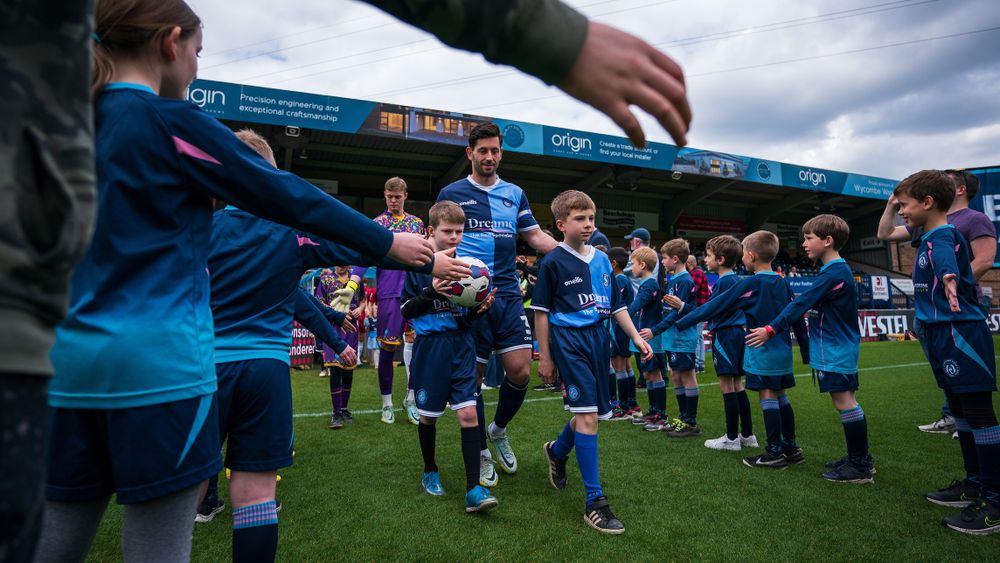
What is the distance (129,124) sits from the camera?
3.93ft

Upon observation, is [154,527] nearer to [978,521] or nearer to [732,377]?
[978,521]

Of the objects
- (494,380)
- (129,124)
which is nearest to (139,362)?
(129,124)

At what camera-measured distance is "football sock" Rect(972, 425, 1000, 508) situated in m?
3.11

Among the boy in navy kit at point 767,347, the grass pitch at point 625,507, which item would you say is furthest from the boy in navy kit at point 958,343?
the boy in navy kit at point 767,347

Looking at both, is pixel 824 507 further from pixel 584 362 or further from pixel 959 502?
pixel 584 362

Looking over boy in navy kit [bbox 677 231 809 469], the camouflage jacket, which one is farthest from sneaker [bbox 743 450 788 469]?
the camouflage jacket

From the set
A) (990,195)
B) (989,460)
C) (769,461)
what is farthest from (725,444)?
(990,195)

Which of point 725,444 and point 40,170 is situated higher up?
point 40,170

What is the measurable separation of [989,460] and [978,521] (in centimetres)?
38

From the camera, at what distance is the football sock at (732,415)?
486 centimetres

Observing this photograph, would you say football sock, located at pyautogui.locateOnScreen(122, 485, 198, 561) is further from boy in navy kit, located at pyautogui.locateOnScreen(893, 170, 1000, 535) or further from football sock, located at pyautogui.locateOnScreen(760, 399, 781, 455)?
football sock, located at pyautogui.locateOnScreen(760, 399, 781, 455)

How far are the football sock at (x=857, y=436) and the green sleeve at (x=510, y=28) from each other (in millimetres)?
4094

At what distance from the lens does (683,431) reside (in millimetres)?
5391

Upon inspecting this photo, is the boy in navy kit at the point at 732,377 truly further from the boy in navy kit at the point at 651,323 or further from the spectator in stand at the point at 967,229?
the spectator in stand at the point at 967,229
